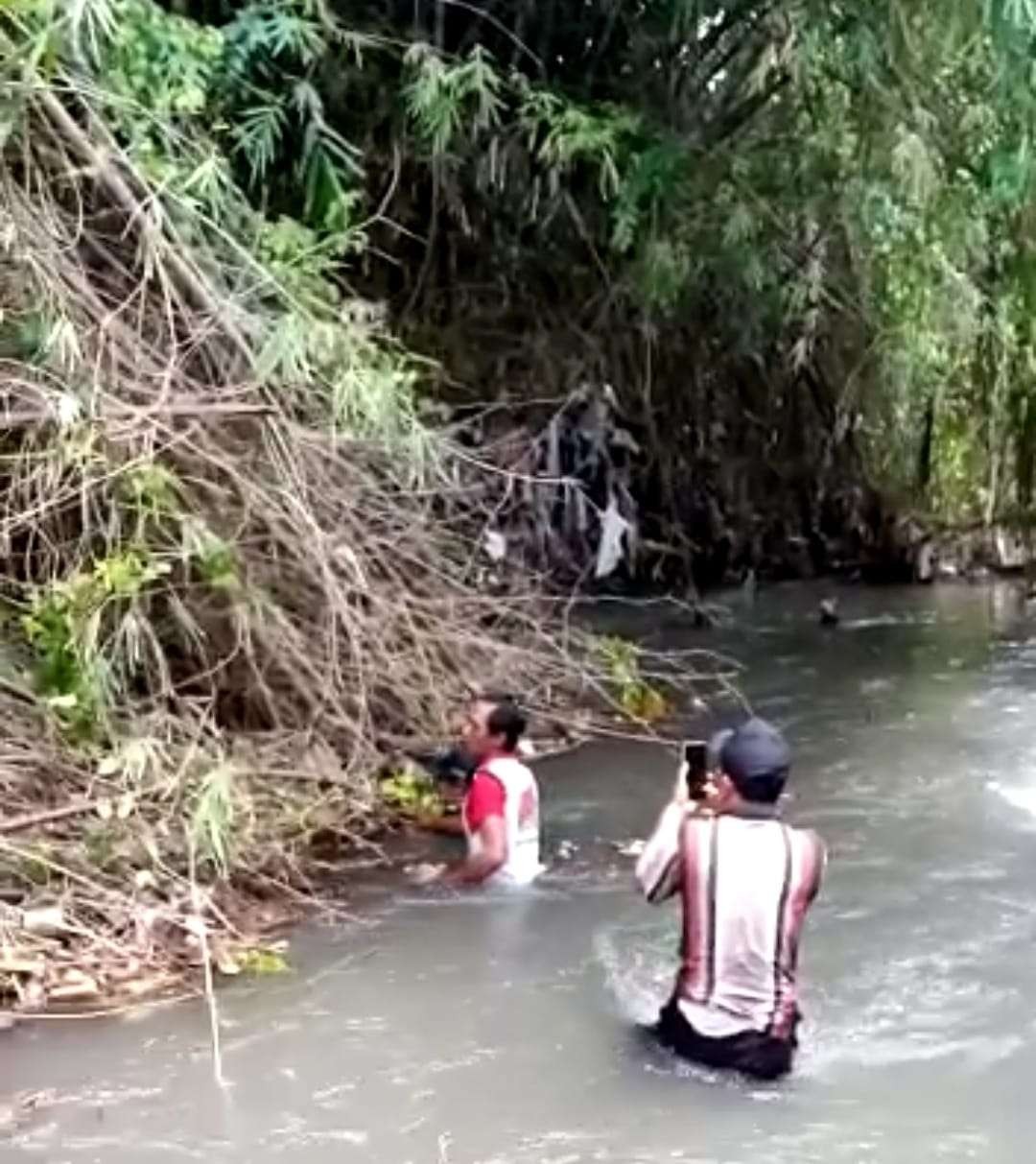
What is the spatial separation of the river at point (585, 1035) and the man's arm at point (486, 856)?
0.13m

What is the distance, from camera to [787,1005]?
19.2 feet

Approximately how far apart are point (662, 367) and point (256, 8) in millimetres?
7503

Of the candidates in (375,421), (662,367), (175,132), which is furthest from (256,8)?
(662,367)

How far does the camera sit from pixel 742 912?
5.81 meters

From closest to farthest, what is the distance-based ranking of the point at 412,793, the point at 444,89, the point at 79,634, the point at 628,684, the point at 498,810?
the point at 79,634, the point at 498,810, the point at 412,793, the point at 444,89, the point at 628,684

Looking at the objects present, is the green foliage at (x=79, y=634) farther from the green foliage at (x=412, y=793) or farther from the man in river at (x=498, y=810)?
the green foliage at (x=412, y=793)

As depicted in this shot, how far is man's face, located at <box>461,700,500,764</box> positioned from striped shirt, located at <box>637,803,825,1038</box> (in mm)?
1942

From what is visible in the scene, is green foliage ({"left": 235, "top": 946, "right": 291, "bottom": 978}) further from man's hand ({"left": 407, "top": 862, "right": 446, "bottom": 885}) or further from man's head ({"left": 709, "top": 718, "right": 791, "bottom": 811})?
man's head ({"left": 709, "top": 718, "right": 791, "bottom": 811})

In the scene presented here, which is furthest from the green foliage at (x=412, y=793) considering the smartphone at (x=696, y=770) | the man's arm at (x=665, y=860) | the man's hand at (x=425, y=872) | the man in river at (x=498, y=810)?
the man's arm at (x=665, y=860)

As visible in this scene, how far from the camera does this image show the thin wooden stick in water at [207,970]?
5.92 m

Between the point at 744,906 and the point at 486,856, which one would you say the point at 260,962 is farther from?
the point at 744,906

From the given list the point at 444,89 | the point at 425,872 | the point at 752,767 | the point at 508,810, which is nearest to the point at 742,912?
the point at 752,767

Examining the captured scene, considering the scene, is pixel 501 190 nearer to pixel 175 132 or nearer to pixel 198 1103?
pixel 175 132

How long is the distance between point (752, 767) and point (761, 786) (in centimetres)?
6
